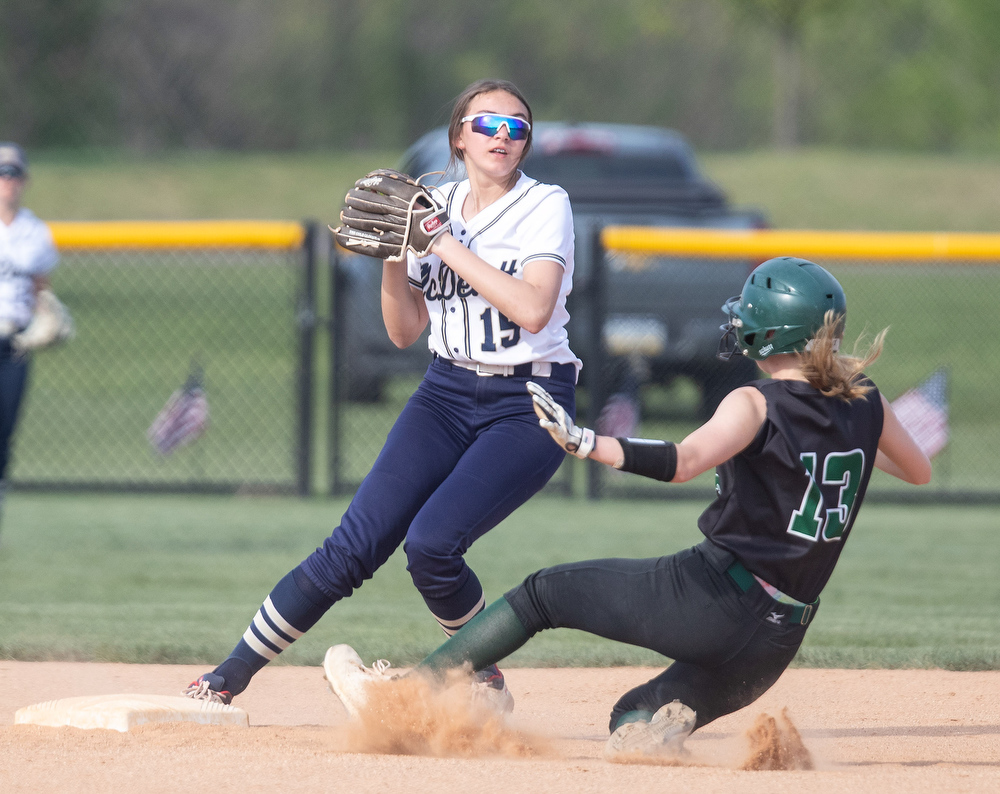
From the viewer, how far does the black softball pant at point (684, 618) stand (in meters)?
3.26

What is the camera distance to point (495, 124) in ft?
12.2

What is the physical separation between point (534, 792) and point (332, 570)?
0.91 m

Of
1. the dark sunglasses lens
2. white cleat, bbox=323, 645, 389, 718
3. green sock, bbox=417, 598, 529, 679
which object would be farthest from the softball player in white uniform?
green sock, bbox=417, 598, 529, 679

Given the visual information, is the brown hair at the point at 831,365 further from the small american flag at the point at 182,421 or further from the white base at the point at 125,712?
the small american flag at the point at 182,421

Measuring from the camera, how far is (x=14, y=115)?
32.6 metres

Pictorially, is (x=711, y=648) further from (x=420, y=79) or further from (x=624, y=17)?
(x=624, y=17)

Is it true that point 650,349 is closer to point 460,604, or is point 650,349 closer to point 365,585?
point 365,585

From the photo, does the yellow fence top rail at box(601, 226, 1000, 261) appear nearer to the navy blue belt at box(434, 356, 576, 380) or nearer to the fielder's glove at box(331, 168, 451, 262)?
the navy blue belt at box(434, 356, 576, 380)

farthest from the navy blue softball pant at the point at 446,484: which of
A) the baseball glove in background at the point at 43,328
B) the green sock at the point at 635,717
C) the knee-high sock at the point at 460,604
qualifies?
the baseball glove in background at the point at 43,328

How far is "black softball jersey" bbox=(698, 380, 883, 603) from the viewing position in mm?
3215

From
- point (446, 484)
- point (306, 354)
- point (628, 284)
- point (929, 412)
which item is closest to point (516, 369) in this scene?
point (446, 484)

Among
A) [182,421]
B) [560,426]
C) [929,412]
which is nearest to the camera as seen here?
[560,426]

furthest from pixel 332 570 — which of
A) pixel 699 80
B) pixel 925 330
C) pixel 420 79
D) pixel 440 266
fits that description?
pixel 699 80

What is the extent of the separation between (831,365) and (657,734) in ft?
3.30
